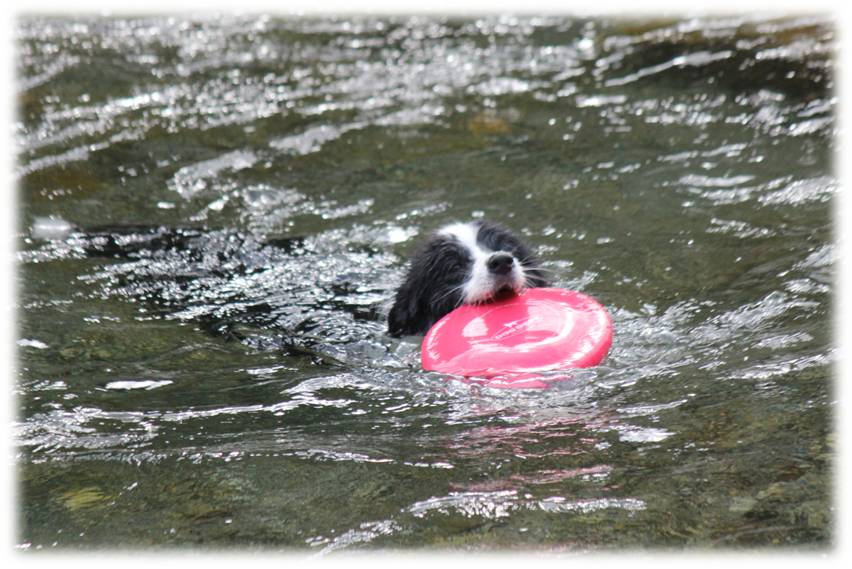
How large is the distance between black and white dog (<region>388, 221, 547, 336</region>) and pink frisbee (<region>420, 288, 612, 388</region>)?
13 cm

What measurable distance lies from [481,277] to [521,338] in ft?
1.53

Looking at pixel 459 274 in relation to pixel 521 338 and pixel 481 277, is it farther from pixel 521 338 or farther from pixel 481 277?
pixel 521 338

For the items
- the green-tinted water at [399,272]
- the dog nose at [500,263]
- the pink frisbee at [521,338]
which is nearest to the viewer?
the green-tinted water at [399,272]

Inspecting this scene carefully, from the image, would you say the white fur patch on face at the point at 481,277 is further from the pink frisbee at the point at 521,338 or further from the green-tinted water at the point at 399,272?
the green-tinted water at the point at 399,272

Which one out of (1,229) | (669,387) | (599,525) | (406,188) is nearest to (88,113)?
(1,229)

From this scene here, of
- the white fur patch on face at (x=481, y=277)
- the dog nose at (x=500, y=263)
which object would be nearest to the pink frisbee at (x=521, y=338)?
the white fur patch on face at (x=481, y=277)

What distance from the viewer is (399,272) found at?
22.2 feet

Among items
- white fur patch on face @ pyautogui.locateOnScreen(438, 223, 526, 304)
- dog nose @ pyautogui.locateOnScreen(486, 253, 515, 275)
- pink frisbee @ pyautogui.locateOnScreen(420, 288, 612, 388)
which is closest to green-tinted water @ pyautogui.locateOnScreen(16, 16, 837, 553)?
pink frisbee @ pyautogui.locateOnScreen(420, 288, 612, 388)

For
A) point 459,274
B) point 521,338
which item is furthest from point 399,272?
point 521,338

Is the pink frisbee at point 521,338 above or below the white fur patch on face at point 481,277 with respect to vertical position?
below

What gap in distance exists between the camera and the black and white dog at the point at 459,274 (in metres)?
5.40

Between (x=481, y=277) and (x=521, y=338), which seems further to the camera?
(x=481, y=277)

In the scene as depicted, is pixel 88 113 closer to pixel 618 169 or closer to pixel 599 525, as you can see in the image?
pixel 618 169

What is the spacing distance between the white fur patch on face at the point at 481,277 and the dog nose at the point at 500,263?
0.09ft
